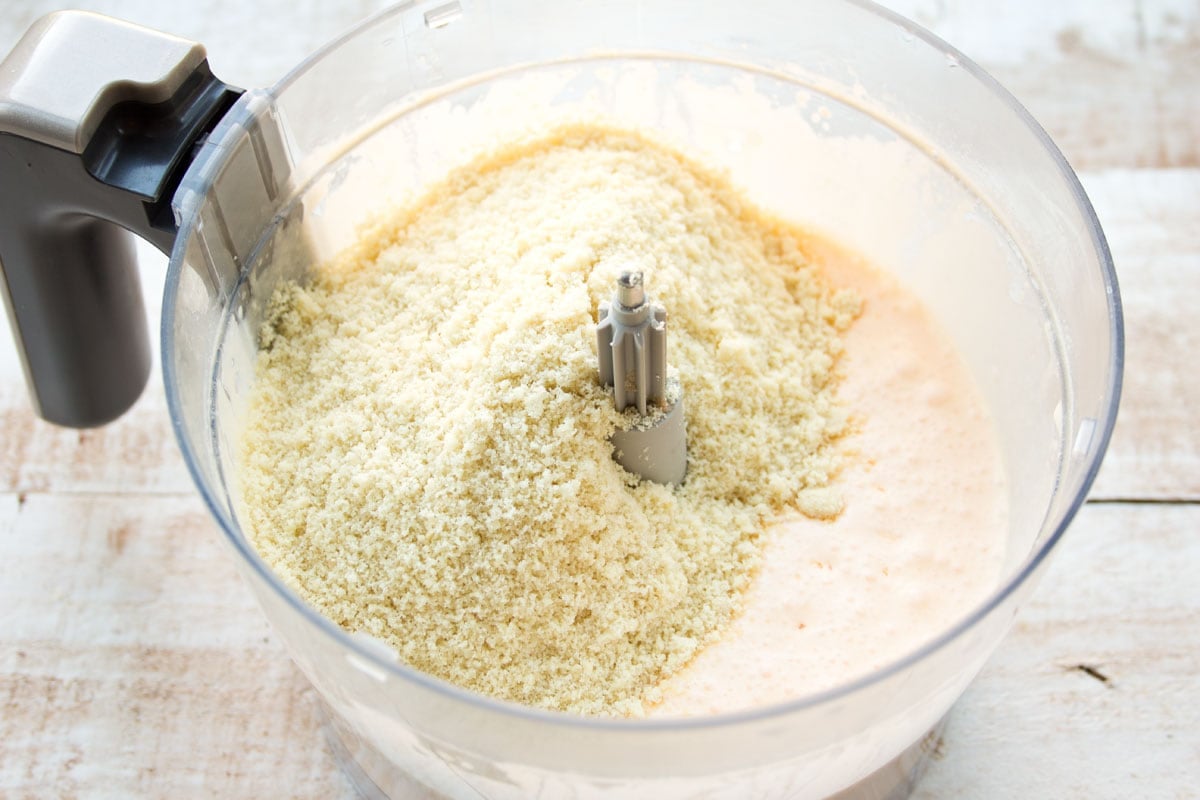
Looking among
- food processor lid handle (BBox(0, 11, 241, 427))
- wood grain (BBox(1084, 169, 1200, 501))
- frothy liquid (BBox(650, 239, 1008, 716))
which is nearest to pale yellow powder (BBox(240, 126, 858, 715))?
frothy liquid (BBox(650, 239, 1008, 716))

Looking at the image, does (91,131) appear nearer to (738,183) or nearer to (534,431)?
(534,431)

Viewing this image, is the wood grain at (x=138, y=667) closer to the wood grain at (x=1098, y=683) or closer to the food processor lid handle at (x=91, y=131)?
the food processor lid handle at (x=91, y=131)

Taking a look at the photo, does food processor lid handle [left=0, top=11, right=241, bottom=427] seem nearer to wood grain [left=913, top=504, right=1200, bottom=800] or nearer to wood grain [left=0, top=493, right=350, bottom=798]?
wood grain [left=0, top=493, right=350, bottom=798]

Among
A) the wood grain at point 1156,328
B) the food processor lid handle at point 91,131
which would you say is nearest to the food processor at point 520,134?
the food processor lid handle at point 91,131

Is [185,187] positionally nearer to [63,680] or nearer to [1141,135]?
[63,680]

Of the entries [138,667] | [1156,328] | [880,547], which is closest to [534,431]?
[880,547]

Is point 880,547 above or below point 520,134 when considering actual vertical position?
below
